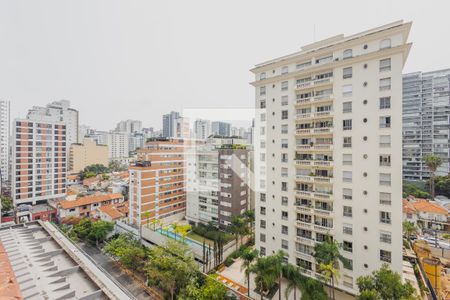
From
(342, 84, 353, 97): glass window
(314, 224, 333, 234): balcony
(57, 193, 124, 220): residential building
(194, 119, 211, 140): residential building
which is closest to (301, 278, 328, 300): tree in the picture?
(314, 224, 333, 234): balcony

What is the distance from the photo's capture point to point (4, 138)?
6606 centimetres

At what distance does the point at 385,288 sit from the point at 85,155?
92484mm

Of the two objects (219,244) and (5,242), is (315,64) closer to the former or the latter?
(219,244)

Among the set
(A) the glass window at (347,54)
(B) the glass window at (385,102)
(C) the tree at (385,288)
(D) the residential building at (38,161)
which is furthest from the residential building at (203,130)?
(D) the residential building at (38,161)

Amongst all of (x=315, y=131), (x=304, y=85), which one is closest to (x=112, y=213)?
(x=315, y=131)

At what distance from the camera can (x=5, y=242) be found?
16.7m

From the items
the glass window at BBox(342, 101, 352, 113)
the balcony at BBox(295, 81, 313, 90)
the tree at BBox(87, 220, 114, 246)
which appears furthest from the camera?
the tree at BBox(87, 220, 114, 246)

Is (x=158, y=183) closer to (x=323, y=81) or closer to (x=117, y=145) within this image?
(x=323, y=81)

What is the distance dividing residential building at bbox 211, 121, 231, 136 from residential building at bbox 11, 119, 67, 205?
38456 mm

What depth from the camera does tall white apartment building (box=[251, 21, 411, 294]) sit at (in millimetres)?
14492

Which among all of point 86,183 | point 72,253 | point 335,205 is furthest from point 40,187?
point 335,205

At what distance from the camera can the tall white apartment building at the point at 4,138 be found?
6234cm

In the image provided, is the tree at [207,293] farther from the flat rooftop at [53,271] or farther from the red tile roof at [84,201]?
the red tile roof at [84,201]

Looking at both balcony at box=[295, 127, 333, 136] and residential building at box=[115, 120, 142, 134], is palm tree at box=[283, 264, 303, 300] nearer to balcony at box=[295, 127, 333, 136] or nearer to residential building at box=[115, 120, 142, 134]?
balcony at box=[295, 127, 333, 136]
